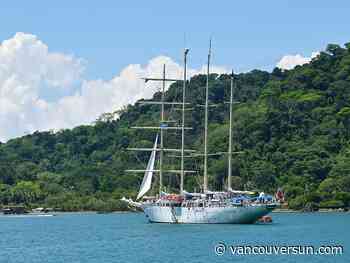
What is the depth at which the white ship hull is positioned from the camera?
336 ft

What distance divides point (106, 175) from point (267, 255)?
118 metres

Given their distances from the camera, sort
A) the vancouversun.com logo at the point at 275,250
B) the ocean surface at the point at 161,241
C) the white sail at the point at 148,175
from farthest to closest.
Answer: the white sail at the point at 148,175
the vancouversun.com logo at the point at 275,250
the ocean surface at the point at 161,241

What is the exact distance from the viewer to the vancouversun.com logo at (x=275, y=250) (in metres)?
71.4

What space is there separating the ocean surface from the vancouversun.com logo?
380 mm

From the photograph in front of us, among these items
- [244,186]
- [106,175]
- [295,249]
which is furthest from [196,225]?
[106,175]

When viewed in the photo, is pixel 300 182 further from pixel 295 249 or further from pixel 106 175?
pixel 295 249

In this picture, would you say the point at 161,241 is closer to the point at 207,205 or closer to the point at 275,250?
the point at 275,250

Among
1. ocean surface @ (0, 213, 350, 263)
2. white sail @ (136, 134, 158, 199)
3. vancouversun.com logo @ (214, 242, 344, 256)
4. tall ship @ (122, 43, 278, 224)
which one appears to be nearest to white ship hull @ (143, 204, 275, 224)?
tall ship @ (122, 43, 278, 224)

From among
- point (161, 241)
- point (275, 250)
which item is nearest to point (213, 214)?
point (161, 241)

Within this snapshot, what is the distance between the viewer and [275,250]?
238 ft

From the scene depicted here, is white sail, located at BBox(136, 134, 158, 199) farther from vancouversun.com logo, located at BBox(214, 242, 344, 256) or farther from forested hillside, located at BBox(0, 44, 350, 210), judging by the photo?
vancouversun.com logo, located at BBox(214, 242, 344, 256)

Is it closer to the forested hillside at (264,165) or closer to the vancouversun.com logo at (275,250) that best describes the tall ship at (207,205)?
the vancouversun.com logo at (275,250)

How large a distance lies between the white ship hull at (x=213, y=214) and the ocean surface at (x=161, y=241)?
1.83m

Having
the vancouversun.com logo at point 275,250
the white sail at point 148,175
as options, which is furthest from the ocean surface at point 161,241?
the white sail at point 148,175
